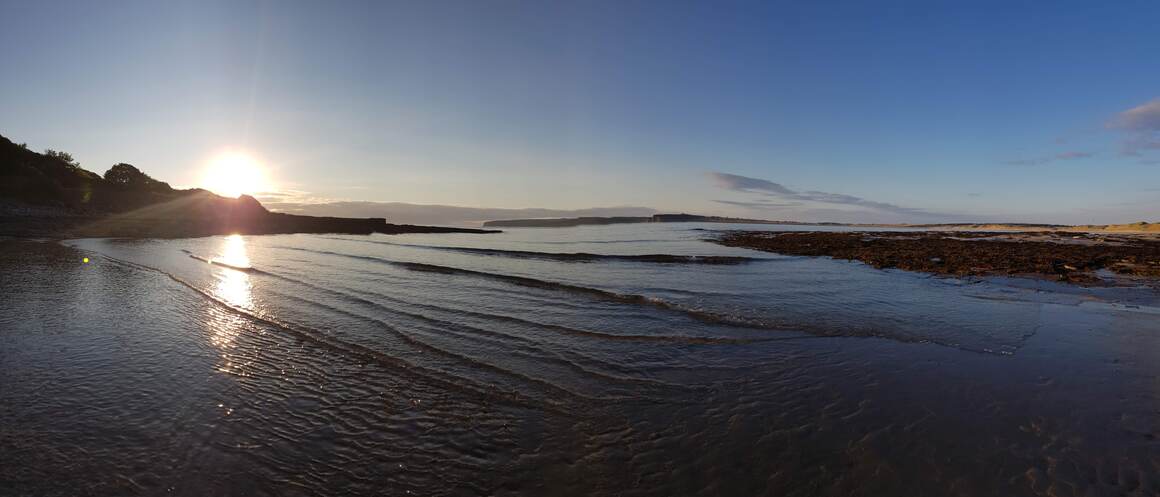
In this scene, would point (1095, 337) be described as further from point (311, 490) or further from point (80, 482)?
point (80, 482)

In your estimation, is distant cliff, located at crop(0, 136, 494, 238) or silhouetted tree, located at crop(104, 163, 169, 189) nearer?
distant cliff, located at crop(0, 136, 494, 238)

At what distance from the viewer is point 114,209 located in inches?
2470

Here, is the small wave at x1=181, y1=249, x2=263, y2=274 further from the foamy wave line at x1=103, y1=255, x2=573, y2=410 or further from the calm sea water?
the foamy wave line at x1=103, y1=255, x2=573, y2=410

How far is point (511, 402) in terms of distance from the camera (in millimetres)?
7008

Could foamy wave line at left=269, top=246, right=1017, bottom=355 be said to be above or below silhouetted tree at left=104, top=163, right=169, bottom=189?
below

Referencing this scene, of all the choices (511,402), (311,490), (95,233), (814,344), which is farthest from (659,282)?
(95,233)

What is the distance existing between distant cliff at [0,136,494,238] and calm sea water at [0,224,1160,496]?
151 feet

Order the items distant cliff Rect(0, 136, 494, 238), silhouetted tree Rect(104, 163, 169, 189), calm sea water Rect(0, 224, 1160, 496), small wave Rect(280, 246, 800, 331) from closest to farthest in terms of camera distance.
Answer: calm sea water Rect(0, 224, 1160, 496)
small wave Rect(280, 246, 800, 331)
distant cliff Rect(0, 136, 494, 238)
silhouetted tree Rect(104, 163, 169, 189)

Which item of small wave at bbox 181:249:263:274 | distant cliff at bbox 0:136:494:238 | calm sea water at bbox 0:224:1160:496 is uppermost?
distant cliff at bbox 0:136:494:238

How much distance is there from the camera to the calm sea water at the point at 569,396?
4.86 meters

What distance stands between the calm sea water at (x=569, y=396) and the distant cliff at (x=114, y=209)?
4592cm

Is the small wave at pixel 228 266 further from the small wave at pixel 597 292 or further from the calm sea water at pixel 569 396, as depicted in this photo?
the small wave at pixel 597 292

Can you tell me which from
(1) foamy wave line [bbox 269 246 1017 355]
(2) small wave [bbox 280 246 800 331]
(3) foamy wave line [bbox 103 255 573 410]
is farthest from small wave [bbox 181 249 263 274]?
(1) foamy wave line [bbox 269 246 1017 355]

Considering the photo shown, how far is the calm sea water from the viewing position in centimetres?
486
